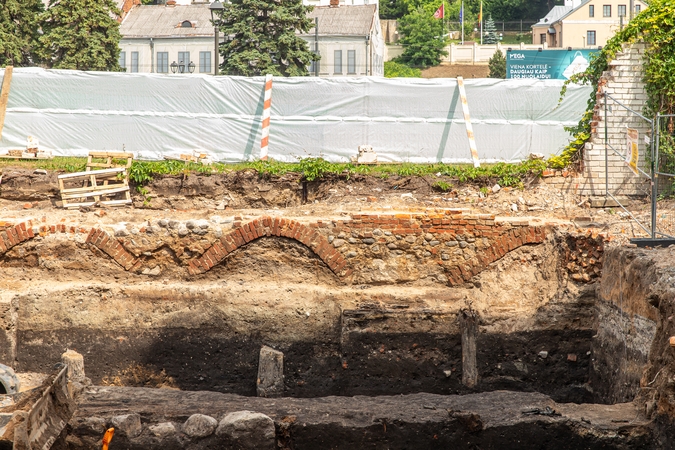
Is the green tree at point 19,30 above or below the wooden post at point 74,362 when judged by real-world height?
above

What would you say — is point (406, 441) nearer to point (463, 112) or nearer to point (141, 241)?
point (141, 241)

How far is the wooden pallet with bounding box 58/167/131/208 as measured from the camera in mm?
11148

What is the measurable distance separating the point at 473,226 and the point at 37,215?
5.19 meters

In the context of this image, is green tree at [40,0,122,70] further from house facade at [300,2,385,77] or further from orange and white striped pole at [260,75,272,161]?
orange and white striped pole at [260,75,272,161]

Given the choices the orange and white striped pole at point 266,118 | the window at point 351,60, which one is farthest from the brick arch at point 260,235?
the window at point 351,60

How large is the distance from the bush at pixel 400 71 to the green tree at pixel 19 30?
23.3 m

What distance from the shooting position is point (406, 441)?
5.87 meters

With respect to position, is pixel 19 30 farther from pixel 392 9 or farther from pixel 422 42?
pixel 392 9

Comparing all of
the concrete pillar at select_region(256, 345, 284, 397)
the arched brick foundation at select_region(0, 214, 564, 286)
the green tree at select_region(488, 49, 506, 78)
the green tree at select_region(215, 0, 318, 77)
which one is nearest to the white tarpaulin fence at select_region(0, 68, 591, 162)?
the arched brick foundation at select_region(0, 214, 564, 286)

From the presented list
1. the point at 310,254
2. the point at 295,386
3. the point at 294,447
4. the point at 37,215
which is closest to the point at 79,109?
the point at 37,215

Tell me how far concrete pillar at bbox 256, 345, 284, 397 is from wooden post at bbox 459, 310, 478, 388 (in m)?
1.91

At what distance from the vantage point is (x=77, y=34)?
2784cm

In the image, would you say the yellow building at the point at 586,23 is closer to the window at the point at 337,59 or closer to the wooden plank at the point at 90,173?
the window at the point at 337,59

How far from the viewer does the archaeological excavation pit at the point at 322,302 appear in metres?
8.30
